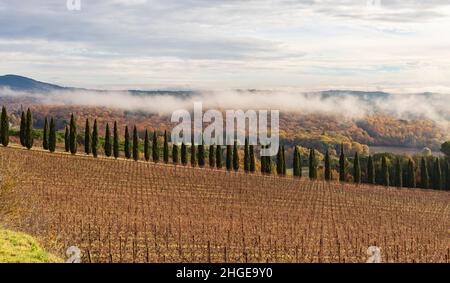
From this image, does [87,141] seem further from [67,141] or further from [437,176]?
[437,176]

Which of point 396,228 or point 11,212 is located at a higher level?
point 11,212

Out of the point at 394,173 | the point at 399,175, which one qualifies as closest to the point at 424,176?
the point at 399,175

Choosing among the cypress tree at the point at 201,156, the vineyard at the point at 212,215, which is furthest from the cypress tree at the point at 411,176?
the cypress tree at the point at 201,156

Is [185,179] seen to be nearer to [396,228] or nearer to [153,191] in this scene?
[153,191]

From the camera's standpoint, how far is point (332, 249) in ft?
96.3

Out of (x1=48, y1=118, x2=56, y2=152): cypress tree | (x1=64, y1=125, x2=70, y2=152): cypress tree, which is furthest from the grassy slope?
(x1=64, y1=125, x2=70, y2=152): cypress tree

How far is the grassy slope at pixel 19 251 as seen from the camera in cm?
1622

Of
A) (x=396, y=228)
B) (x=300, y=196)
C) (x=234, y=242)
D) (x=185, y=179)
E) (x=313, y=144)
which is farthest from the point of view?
(x=313, y=144)

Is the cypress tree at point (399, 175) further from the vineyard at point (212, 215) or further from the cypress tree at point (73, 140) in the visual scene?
the cypress tree at point (73, 140)

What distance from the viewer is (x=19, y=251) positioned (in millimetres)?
17375

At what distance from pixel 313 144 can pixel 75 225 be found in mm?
139598

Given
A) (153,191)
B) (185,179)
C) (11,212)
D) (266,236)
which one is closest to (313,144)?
(185,179)

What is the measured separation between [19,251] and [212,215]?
75.3ft

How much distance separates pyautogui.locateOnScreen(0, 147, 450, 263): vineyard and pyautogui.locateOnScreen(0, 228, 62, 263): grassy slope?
2.48 metres
